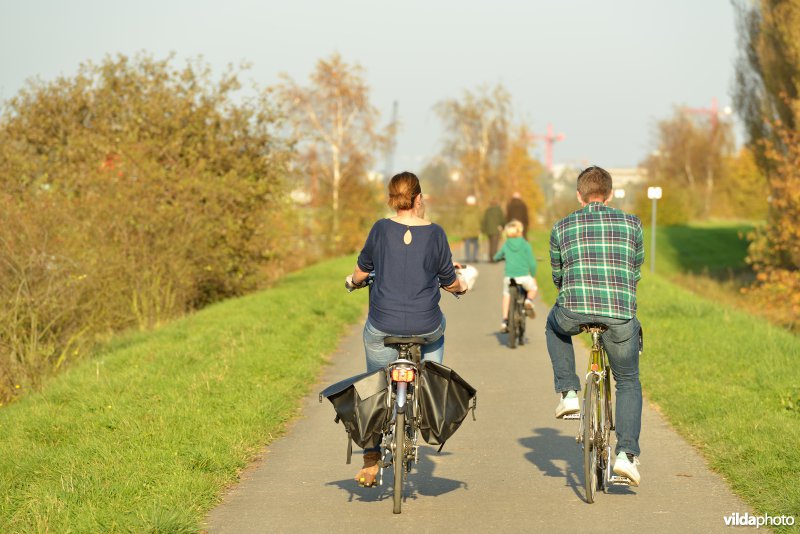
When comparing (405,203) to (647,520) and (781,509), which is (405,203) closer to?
(647,520)

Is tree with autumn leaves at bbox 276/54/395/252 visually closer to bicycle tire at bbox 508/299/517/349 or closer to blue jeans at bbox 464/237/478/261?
blue jeans at bbox 464/237/478/261

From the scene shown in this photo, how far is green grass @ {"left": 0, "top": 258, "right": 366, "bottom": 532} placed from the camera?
6344 mm

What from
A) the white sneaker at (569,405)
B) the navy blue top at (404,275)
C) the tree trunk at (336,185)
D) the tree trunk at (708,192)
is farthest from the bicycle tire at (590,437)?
the tree trunk at (708,192)

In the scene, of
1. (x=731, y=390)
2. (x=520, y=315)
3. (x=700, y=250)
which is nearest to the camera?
(x=731, y=390)

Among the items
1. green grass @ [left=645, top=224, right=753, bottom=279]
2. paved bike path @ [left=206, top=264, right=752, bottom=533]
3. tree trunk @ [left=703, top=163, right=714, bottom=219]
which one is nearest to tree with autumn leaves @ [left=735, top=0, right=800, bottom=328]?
green grass @ [left=645, top=224, right=753, bottom=279]

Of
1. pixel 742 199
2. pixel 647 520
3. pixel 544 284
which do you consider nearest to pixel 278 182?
pixel 544 284

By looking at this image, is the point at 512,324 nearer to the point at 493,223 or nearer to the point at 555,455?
the point at 555,455

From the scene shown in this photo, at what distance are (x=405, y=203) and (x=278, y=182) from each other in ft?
55.3

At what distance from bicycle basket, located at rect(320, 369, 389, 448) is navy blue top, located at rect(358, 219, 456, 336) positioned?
0.30m

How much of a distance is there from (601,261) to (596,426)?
95 centimetres

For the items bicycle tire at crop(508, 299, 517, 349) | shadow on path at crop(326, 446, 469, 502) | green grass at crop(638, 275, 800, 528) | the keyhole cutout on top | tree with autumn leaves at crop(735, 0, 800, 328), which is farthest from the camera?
tree with autumn leaves at crop(735, 0, 800, 328)

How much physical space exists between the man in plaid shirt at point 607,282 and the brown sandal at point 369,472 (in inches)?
48.4

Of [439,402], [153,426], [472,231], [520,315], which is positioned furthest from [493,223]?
[439,402]

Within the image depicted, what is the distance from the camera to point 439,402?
6500mm
